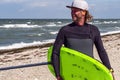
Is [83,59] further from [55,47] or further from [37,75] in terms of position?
[37,75]

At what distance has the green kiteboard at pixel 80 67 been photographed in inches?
142

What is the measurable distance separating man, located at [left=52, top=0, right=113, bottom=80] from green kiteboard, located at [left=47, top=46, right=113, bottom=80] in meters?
0.06

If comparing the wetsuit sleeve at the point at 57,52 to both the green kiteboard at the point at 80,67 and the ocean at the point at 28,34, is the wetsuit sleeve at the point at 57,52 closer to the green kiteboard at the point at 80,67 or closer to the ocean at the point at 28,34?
the green kiteboard at the point at 80,67

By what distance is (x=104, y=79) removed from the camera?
3.59 m

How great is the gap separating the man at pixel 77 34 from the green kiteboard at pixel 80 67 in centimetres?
6

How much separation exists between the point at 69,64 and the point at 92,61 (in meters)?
0.24

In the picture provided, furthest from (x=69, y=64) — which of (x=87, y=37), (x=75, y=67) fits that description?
(x=87, y=37)

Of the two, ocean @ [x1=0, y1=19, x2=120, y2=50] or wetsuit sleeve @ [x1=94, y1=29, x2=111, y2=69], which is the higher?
wetsuit sleeve @ [x1=94, y1=29, x2=111, y2=69]

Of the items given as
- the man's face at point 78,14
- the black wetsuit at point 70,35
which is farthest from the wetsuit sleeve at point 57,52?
the man's face at point 78,14

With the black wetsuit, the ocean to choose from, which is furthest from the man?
the ocean

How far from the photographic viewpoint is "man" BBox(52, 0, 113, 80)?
372cm

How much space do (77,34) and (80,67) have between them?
0.31 metres

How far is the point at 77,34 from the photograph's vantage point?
12.2ft

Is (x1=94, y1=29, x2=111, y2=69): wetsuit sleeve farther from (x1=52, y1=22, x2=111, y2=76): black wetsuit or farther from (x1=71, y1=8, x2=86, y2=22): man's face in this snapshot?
(x1=71, y1=8, x2=86, y2=22): man's face
